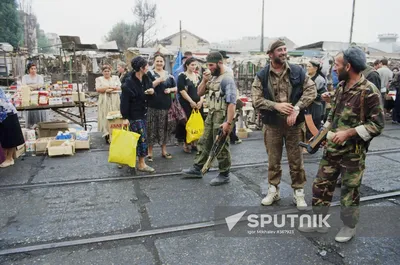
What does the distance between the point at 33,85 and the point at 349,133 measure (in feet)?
27.6

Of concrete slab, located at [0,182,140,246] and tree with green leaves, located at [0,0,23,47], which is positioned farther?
tree with green leaves, located at [0,0,23,47]

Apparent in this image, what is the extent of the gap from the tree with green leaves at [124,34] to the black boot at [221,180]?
49776mm

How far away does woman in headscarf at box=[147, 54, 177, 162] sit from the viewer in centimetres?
651

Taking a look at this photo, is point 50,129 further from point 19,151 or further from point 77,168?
point 77,168

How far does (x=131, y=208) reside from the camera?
14.7ft

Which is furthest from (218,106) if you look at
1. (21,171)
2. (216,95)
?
(21,171)

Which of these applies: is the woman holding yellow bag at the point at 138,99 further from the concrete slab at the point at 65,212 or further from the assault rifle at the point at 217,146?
the assault rifle at the point at 217,146

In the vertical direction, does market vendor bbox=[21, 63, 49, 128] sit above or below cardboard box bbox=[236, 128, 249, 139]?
above

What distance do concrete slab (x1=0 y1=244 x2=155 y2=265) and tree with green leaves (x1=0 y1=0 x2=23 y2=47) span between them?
43.9 metres

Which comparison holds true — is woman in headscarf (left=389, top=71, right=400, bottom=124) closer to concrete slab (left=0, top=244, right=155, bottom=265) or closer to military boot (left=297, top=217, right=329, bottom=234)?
military boot (left=297, top=217, right=329, bottom=234)

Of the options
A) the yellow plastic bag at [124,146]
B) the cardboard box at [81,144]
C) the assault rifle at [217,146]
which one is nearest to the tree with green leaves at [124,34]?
the cardboard box at [81,144]

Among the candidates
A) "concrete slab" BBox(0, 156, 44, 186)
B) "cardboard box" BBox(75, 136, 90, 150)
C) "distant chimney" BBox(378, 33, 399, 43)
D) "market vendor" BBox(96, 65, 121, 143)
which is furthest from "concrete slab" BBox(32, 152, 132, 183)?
"distant chimney" BBox(378, 33, 399, 43)

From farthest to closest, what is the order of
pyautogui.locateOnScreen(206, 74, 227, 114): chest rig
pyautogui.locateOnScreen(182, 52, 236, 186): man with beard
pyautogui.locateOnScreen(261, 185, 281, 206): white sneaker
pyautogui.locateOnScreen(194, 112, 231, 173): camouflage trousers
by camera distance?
pyautogui.locateOnScreen(194, 112, 231, 173): camouflage trousers
pyautogui.locateOnScreen(206, 74, 227, 114): chest rig
pyautogui.locateOnScreen(182, 52, 236, 186): man with beard
pyautogui.locateOnScreen(261, 185, 281, 206): white sneaker

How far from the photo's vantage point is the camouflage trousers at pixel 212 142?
5.19 m
